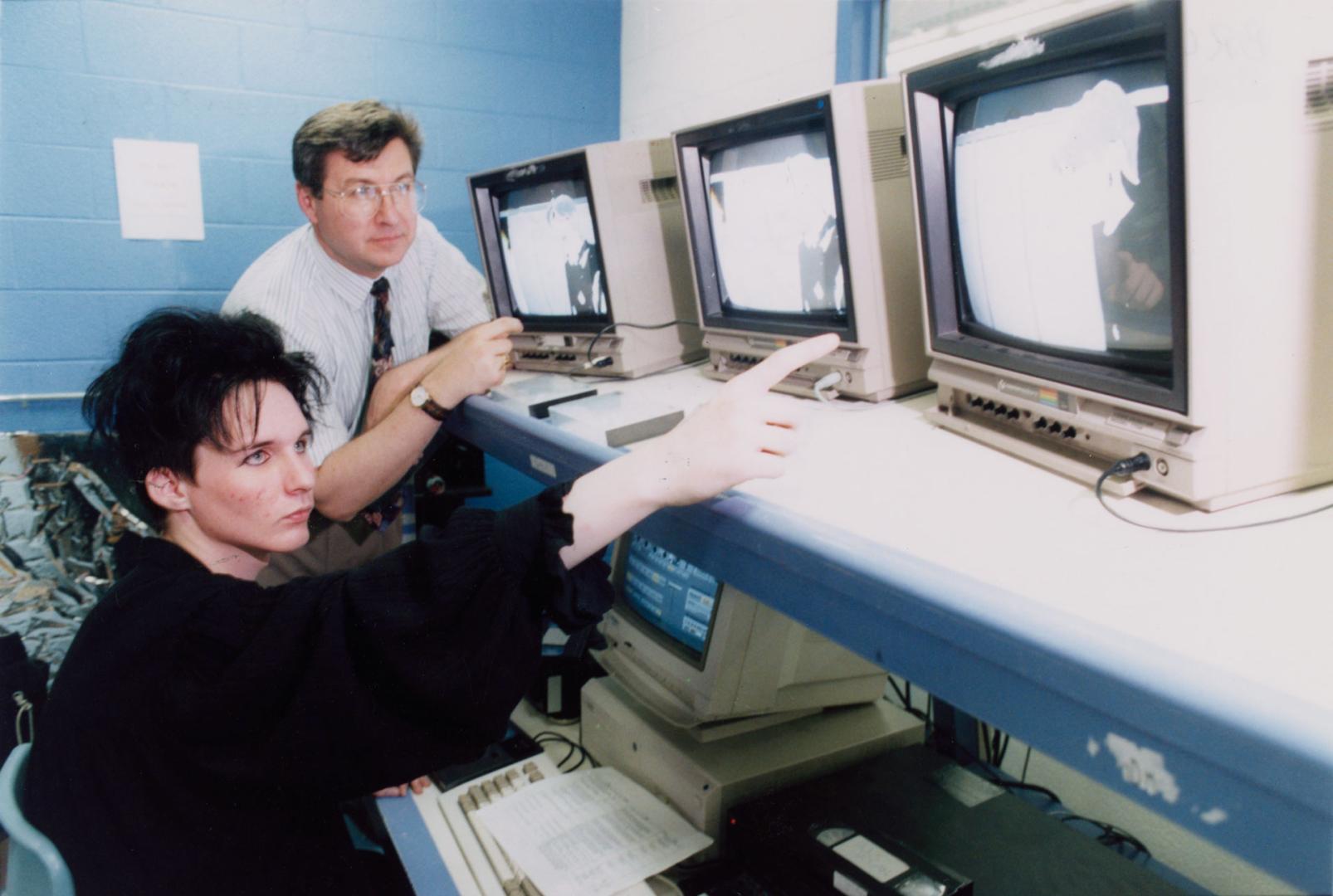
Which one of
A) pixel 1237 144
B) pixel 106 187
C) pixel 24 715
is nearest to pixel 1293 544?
pixel 1237 144

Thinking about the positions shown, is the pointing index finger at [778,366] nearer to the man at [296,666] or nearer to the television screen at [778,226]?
the man at [296,666]

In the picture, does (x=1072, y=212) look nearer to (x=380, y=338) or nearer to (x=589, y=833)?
(x=589, y=833)

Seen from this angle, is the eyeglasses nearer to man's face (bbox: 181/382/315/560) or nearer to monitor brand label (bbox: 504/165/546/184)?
monitor brand label (bbox: 504/165/546/184)

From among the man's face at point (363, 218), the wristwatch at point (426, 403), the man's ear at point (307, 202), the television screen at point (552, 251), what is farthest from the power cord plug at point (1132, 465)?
the man's ear at point (307, 202)

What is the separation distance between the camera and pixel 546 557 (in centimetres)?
81

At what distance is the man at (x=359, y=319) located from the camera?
1.56m

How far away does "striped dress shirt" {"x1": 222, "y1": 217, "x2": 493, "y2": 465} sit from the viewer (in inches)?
62.7

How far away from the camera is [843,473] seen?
0.90 metres

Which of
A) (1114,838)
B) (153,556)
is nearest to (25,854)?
(153,556)

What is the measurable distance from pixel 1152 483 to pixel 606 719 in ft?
2.85

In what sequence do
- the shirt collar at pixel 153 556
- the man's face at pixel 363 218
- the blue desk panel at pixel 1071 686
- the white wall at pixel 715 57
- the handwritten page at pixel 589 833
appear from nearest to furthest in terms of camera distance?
1. the blue desk panel at pixel 1071 686
2. the shirt collar at pixel 153 556
3. the handwritten page at pixel 589 833
4. the man's face at pixel 363 218
5. the white wall at pixel 715 57

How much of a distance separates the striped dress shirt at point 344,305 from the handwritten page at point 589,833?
0.71 m

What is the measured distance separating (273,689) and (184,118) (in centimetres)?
196

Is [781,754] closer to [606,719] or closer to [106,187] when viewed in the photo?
[606,719]
